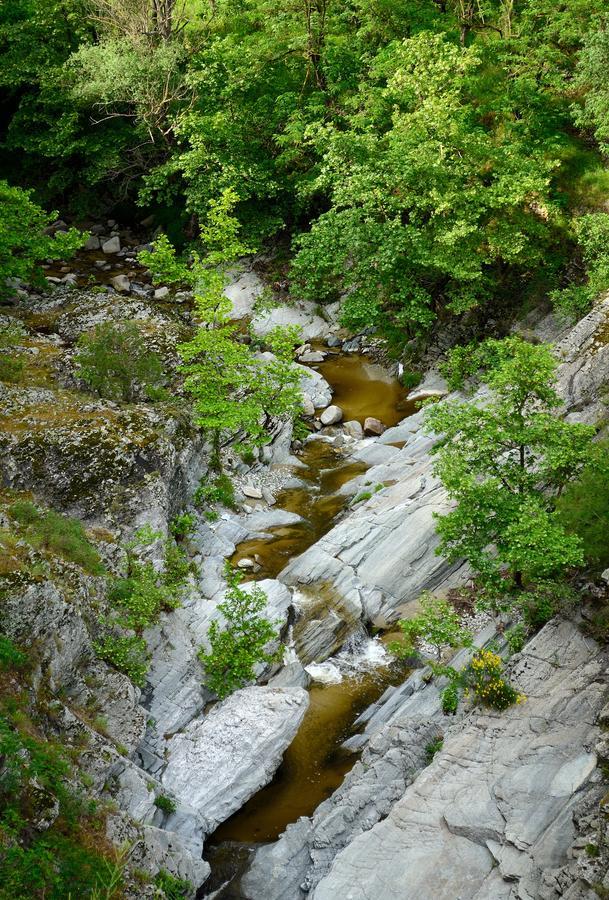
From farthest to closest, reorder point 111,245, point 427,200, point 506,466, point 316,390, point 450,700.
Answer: point 111,245
point 316,390
point 427,200
point 506,466
point 450,700

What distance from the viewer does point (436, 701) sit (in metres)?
17.5

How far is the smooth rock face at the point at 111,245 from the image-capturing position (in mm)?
44562

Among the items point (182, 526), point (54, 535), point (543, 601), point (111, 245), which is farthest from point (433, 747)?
point (111, 245)

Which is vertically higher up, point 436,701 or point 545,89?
point 545,89

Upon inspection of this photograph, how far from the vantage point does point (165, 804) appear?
602 inches

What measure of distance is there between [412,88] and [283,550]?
68.3 ft

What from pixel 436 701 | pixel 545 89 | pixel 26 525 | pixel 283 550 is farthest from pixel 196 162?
pixel 436 701

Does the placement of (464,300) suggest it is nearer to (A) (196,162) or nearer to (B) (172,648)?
(A) (196,162)

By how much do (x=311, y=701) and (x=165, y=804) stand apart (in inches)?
203

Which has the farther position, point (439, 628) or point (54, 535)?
point (439, 628)

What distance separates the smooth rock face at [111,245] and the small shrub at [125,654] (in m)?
32.4

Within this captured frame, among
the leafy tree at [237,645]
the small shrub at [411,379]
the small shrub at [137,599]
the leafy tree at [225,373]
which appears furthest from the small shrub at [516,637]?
the small shrub at [411,379]

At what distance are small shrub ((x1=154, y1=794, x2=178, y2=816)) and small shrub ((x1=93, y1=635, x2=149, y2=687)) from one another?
260 centimetres

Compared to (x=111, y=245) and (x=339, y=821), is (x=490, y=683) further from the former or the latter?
(x=111, y=245)
